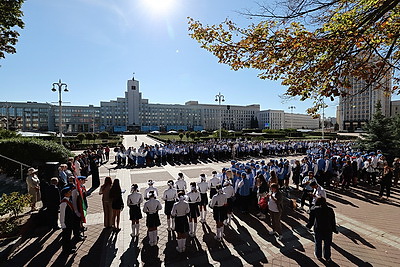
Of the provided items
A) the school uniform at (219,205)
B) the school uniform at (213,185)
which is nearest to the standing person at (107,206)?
the school uniform at (219,205)

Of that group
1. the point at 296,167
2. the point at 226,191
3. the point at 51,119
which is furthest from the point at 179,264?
the point at 51,119

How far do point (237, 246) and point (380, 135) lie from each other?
18.9 metres

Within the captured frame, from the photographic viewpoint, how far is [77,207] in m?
5.87

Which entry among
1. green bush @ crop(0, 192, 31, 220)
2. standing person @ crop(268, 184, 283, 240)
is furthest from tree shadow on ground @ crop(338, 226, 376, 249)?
green bush @ crop(0, 192, 31, 220)

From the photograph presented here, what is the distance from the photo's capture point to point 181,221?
554 centimetres

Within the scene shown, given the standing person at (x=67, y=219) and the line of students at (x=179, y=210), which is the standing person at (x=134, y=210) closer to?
the line of students at (x=179, y=210)

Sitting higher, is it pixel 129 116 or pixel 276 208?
pixel 129 116

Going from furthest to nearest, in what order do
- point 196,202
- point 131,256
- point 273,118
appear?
point 273,118
point 196,202
point 131,256

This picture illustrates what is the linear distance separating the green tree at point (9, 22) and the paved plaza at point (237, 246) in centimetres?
800

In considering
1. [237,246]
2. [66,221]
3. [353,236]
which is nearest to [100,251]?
[66,221]

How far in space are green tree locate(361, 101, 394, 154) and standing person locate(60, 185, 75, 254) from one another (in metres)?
21.9

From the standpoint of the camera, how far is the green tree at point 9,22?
7327 mm

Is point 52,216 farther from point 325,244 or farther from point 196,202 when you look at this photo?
point 325,244

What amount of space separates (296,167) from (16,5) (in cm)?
1452
